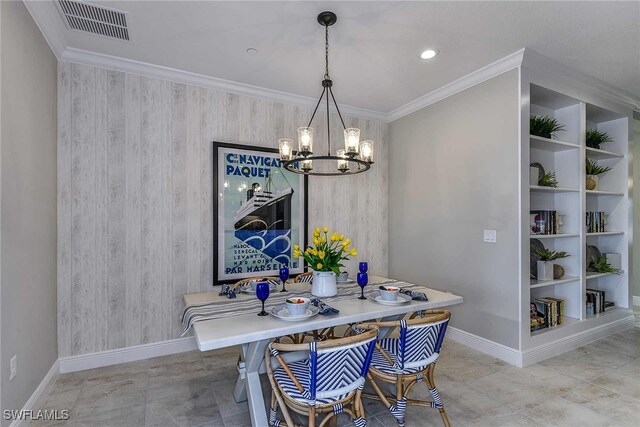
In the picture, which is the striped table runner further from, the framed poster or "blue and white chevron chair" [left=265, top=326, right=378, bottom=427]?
the framed poster

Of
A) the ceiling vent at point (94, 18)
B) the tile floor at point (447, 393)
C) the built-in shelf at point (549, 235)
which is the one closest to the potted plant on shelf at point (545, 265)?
the built-in shelf at point (549, 235)

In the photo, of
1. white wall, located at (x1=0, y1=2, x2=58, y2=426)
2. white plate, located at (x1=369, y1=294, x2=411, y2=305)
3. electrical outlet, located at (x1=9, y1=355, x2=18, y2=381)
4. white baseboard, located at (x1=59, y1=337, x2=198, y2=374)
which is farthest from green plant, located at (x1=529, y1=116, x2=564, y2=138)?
electrical outlet, located at (x1=9, y1=355, x2=18, y2=381)

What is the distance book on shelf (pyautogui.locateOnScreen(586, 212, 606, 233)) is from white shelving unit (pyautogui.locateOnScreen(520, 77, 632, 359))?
0.12 m

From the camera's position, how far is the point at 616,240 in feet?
12.8

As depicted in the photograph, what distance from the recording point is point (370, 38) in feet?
8.37

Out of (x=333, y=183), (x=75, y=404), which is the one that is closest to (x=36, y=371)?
(x=75, y=404)

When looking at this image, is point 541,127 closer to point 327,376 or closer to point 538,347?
point 538,347

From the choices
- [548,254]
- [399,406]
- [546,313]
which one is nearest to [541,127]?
[548,254]

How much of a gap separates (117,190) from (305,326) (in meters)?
2.27

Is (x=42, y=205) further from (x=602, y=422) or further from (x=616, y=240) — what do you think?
(x=616, y=240)

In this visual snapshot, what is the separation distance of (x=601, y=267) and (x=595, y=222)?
1.73 feet

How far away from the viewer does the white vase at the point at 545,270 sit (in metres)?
3.17

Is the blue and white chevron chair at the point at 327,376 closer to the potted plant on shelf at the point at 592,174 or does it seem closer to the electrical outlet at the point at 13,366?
the electrical outlet at the point at 13,366

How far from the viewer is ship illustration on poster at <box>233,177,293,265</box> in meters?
3.45
